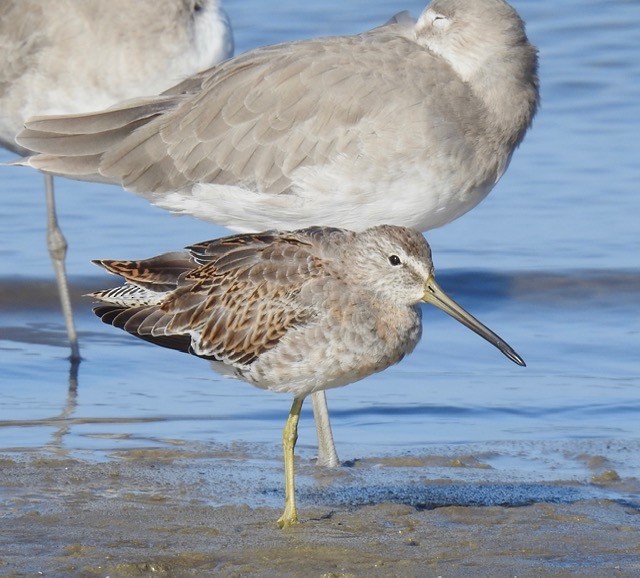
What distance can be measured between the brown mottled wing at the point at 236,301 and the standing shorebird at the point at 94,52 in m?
2.70

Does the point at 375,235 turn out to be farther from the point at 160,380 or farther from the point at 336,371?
the point at 160,380

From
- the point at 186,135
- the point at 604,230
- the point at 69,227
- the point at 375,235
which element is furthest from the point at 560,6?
the point at 375,235

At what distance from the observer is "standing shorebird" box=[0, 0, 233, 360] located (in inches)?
351

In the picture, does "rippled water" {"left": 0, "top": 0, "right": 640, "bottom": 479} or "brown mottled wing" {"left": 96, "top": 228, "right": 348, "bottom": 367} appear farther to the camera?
"rippled water" {"left": 0, "top": 0, "right": 640, "bottom": 479}

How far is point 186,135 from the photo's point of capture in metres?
7.73

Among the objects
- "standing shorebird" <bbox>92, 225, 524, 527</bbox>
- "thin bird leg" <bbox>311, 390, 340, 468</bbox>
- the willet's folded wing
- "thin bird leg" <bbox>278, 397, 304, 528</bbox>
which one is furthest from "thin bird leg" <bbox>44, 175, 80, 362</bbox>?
"thin bird leg" <bbox>278, 397, 304, 528</bbox>

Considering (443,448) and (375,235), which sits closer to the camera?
(375,235)

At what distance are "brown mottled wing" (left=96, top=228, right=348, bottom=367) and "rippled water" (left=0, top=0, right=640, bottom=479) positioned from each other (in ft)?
3.33

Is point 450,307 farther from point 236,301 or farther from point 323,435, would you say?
point 323,435

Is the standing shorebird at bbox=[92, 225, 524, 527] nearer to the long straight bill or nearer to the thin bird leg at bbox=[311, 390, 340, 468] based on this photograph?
the long straight bill

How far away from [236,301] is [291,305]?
12.1 inches

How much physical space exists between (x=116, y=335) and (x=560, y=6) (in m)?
8.04

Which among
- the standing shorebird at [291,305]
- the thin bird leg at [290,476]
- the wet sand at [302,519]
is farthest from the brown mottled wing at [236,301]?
the wet sand at [302,519]

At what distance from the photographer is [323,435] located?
23.7ft
